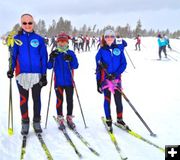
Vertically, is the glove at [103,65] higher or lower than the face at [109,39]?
lower

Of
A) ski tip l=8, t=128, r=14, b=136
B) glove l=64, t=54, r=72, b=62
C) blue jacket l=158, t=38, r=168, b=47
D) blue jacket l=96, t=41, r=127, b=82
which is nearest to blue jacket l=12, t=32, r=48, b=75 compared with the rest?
glove l=64, t=54, r=72, b=62

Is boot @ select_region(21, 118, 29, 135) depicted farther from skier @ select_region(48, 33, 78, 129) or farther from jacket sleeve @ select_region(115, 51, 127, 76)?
jacket sleeve @ select_region(115, 51, 127, 76)

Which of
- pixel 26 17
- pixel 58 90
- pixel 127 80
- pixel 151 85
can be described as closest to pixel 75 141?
pixel 58 90

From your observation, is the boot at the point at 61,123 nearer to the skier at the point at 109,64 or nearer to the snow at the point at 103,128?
the snow at the point at 103,128

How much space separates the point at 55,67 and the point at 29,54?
0.90 meters

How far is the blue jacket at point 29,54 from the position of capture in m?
6.58

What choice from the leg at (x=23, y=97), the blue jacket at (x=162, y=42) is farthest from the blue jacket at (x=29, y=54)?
the blue jacket at (x=162, y=42)

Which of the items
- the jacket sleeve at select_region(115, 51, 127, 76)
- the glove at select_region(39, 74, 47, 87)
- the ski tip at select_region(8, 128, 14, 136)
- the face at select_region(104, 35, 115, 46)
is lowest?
the ski tip at select_region(8, 128, 14, 136)

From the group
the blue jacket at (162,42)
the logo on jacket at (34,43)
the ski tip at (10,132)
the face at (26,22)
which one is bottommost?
the ski tip at (10,132)

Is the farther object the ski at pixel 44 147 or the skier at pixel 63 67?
the skier at pixel 63 67

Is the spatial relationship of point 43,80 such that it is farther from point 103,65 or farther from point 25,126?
point 103,65

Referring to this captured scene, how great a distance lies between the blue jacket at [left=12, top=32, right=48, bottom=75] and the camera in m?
6.58

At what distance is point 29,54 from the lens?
6586mm

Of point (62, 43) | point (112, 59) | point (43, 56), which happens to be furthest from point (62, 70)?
point (112, 59)
